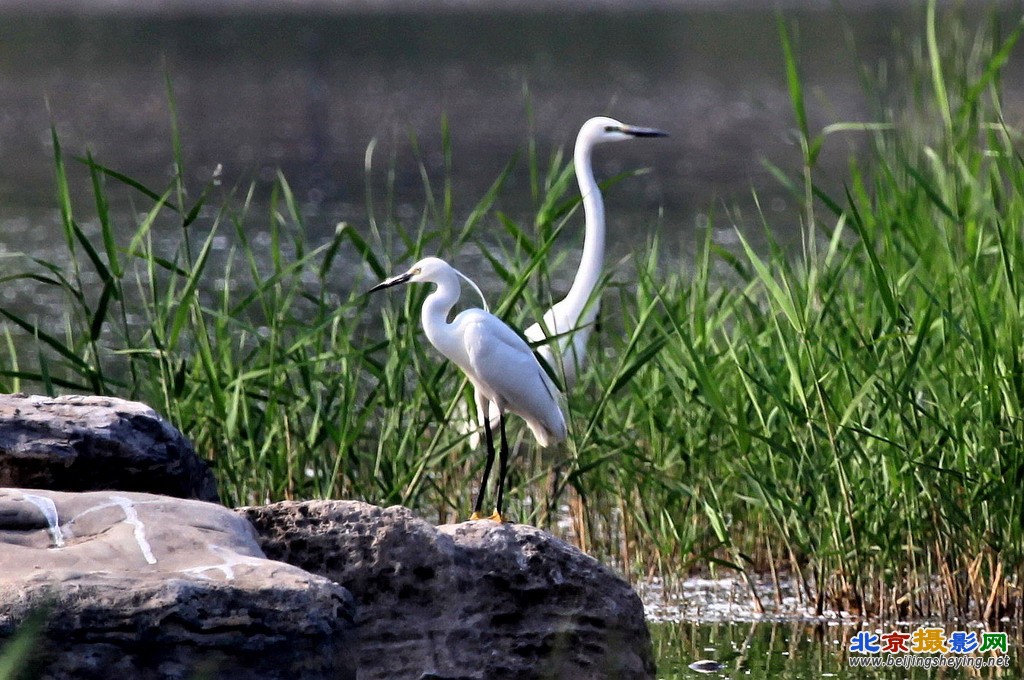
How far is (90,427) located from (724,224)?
8.30 m

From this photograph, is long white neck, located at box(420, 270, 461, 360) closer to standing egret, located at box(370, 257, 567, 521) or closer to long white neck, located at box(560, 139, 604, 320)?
standing egret, located at box(370, 257, 567, 521)

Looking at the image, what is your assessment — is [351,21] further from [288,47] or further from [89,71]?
[89,71]

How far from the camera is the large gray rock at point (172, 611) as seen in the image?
2230 millimetres

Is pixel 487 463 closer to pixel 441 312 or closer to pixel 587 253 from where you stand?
pixel 441 312

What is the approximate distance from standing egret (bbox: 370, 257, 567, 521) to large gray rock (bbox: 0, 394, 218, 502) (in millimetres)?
657

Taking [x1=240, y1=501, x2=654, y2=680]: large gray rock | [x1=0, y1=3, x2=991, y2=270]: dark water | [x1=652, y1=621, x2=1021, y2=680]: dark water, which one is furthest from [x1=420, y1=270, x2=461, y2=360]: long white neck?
[x1=0, y1=3, x2=991, y2=270]: dark water

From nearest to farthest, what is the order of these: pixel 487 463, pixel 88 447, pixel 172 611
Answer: pixel 172 611
pixel 88 447
pixel 487 463

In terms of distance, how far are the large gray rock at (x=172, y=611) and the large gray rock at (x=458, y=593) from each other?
0.36 meters

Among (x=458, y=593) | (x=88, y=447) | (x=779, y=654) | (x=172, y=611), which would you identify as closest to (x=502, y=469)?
(x=458, y=593)

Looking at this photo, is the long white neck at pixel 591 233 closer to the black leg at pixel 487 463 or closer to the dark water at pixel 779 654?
the black leg at pixel 487 463

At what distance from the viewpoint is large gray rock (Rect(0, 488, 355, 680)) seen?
223cm

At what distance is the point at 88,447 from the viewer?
282cm

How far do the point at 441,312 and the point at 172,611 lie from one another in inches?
51.8

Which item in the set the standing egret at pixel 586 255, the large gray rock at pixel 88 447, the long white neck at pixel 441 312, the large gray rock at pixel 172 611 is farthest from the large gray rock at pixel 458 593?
the standing egret at pixel 586 255
